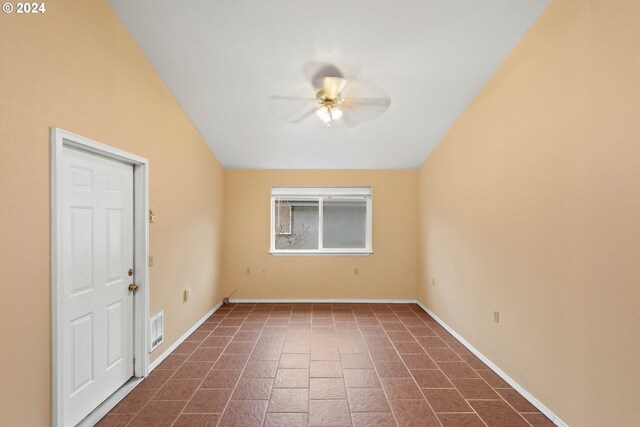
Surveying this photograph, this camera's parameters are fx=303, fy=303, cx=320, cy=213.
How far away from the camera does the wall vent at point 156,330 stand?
9.35 feet

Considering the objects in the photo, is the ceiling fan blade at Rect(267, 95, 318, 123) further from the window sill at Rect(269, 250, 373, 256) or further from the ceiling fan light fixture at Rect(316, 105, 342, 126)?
the window sill at Rect(269, 250, 373, 256)

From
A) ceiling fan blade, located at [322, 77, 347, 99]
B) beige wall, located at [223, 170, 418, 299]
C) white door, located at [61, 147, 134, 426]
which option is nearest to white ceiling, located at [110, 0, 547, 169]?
ceiling fan blade, located at [322, 77, 347, 99]

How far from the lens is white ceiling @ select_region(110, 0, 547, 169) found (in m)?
2.26

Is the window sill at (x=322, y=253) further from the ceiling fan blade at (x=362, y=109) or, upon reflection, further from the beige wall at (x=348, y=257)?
the ceiling fan blade at (x=362, y=109)

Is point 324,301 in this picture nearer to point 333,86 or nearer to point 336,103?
point 336,103

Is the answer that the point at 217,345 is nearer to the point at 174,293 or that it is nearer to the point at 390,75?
the point at 174,293

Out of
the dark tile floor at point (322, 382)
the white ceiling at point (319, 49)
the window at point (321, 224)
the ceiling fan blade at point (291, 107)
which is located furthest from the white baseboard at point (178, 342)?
the ceiling fan blade at point (291, 107)

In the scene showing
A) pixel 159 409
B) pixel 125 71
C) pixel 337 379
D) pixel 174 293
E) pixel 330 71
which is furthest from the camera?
pixel 174 293

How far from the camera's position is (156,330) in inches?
116

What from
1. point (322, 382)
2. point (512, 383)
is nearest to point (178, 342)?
point (322, 382)

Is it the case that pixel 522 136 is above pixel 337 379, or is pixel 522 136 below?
above

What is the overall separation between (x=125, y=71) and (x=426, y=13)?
2.40 meters

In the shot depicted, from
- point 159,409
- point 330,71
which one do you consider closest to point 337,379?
point 159,409

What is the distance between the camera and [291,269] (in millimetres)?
5168
